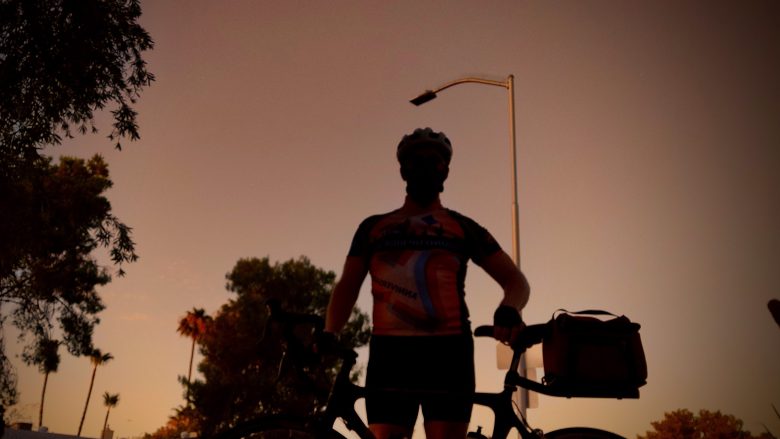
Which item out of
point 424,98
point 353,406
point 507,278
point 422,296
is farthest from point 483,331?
point 424,98

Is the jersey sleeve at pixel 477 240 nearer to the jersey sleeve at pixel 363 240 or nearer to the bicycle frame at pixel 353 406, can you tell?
the jersey sleeve at pixel 363 240

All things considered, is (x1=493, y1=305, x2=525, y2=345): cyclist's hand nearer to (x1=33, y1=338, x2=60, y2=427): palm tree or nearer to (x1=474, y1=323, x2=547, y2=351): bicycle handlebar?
(x1=474, y1=323, x2=547, y2=351): bicycle handlebar

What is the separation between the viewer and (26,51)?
34.3 ft

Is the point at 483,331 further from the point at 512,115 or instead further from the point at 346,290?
the point at 512,115

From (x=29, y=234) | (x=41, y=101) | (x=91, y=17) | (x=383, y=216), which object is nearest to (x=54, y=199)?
(x=29, y=234)

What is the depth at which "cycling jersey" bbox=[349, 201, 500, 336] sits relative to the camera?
2494 mm

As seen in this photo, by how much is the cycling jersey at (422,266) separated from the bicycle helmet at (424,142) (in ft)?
1.08

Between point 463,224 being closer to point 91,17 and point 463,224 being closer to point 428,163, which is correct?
point 428,163

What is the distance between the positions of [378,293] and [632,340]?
1.11 m

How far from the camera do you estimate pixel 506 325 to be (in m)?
2.29

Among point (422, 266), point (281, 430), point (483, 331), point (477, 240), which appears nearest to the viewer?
point (281, 430)

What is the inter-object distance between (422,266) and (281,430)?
2.98 feet

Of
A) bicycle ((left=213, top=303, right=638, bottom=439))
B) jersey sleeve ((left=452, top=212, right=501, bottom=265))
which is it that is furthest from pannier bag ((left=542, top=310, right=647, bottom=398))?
jersey sleeve ((left=452, top=212, right=501, bottom=265))

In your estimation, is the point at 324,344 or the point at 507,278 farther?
the point at 507,278
